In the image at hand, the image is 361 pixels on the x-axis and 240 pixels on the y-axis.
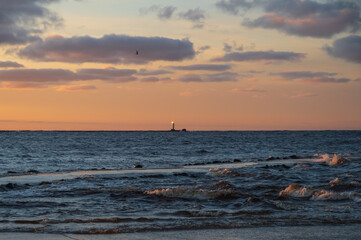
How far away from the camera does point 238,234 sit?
28.9ft

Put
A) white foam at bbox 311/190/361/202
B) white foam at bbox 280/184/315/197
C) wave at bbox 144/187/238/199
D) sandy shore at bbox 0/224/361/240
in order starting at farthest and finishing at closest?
white foam at bbox 280/184/315/197 → wave at bbox 144/187/238/199 → white foam at bbox 311/190/361/202 → sandy shore at bbox 0/224/361/240

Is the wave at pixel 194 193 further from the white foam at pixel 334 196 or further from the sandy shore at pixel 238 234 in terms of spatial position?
the sandy shore at pixel 238 234

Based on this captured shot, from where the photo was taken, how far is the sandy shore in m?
8.50

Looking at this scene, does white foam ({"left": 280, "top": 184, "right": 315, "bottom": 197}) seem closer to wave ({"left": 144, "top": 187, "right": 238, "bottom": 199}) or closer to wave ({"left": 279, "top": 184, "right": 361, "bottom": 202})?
wave ({"left": 279, "top": 184, "right": 361, "bottom": 202})

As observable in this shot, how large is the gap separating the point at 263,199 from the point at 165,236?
589cm

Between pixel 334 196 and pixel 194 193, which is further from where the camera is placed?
pixel 194 193

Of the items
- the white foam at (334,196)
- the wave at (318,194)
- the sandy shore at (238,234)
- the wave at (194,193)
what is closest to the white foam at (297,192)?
the wave at (318,194)

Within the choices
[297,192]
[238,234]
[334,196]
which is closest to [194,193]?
[297,192]

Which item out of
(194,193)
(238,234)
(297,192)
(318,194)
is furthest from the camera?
(297,192)

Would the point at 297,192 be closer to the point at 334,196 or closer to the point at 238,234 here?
the point at 334,196

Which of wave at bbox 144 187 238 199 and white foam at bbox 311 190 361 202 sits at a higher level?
white foam at bbox 311 190 361 202

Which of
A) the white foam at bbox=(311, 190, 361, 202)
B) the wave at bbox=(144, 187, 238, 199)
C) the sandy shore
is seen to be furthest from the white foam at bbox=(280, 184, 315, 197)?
the sandy shore

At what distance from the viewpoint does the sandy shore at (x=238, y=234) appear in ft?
27.9

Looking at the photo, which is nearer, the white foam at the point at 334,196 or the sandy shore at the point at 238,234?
the sandy shore at the point at 238,234
